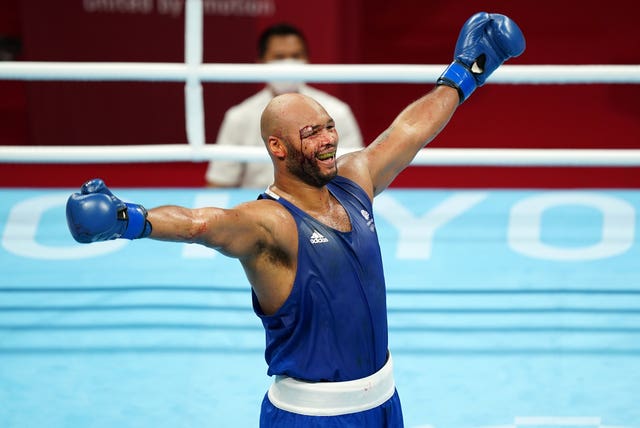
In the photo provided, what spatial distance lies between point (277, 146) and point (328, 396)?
26.5 inches

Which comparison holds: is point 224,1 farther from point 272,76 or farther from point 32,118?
point 272,76

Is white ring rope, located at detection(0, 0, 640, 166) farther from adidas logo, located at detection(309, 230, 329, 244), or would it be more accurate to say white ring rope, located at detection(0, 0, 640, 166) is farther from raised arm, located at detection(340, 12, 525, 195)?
adidas logo, located at detection(309, 230, 329, 244)

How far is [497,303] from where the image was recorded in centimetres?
397

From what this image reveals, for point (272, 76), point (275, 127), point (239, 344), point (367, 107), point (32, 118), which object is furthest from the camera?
point (367, 107)

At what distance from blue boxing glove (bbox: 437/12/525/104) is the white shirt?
1782mm

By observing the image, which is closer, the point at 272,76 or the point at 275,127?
the point at 275,127

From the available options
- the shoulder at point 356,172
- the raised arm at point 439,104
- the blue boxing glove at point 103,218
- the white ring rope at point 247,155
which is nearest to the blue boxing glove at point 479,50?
the raised arm at point 439,104

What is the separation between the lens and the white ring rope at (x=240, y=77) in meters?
4.15

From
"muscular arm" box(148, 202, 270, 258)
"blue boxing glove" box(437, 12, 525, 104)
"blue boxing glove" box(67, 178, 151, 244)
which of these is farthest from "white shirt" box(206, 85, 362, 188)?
"blue boxing glove" box(67, 178, 151, 244)

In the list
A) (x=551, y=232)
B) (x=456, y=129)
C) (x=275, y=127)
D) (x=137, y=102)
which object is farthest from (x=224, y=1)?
(x=275, y=127)

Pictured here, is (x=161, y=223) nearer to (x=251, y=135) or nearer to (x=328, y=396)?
(x=328, y=396)

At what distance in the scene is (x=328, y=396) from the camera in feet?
8.70

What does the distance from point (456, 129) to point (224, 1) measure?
2099 millimetres

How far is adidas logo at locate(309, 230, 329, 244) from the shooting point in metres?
2.60
